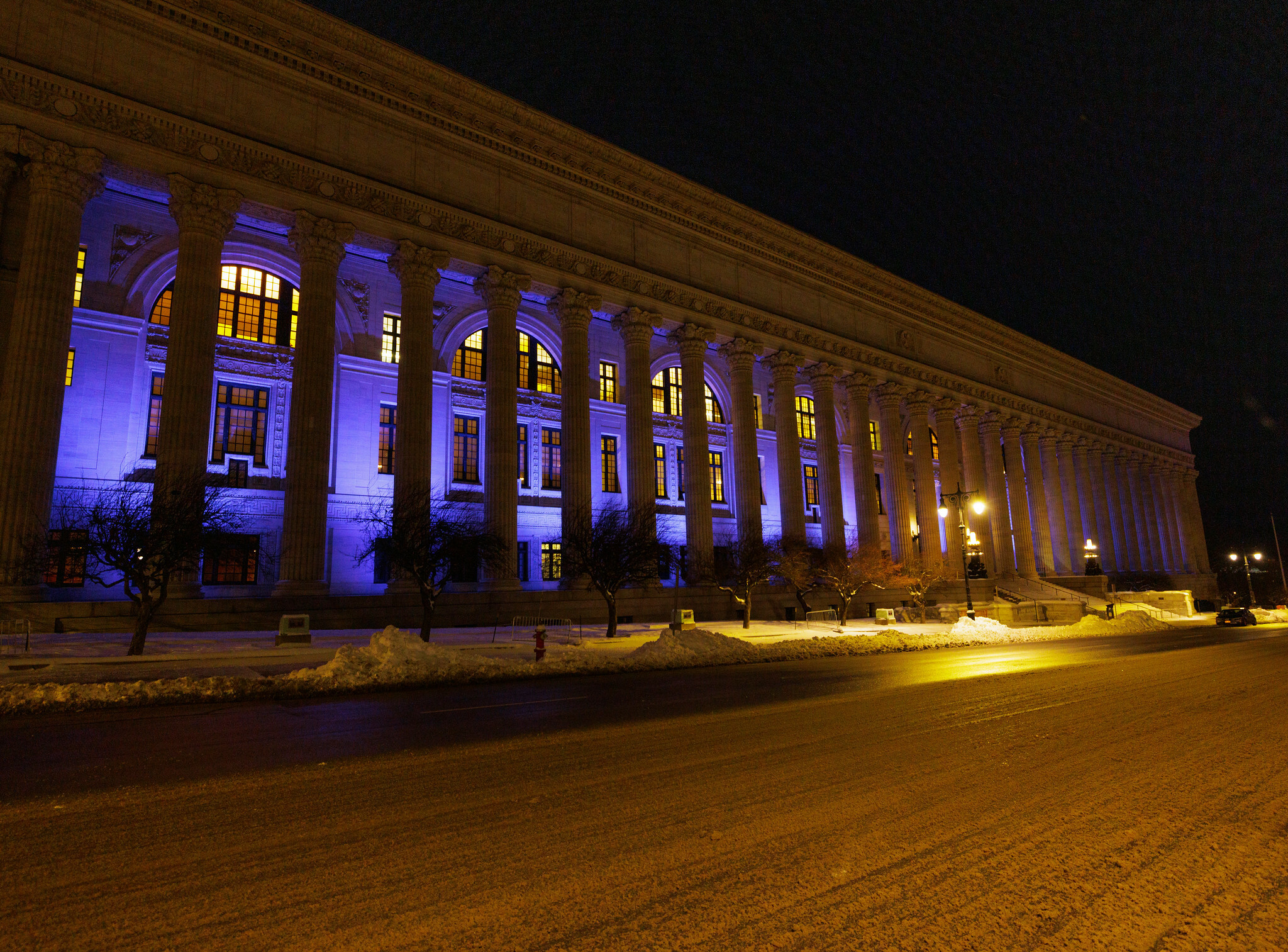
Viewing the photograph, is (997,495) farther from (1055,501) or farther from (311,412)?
(311,412)

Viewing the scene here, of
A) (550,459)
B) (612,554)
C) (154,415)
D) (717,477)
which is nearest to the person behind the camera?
→ (612,554)

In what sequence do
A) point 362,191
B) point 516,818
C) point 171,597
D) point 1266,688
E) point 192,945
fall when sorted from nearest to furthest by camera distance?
point 192,945, point 516,818, point 1266,688, point 171,597, point 362,191

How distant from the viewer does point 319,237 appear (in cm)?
2536

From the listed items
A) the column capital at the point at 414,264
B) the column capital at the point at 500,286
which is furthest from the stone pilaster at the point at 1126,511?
the column capital at the point at 414,264

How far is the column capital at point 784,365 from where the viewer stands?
38.7 m

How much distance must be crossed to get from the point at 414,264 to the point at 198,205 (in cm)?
732

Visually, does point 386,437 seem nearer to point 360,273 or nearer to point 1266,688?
point 360,273

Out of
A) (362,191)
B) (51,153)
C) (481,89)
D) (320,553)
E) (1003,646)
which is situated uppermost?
(481,89)

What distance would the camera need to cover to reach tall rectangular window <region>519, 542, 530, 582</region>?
34.9m

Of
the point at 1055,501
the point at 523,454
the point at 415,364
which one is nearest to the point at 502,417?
the point at 415,364

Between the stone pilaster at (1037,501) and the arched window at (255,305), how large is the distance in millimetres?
49694

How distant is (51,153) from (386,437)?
15.7 m

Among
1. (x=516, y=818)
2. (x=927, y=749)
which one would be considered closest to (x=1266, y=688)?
(x=927, y=749)

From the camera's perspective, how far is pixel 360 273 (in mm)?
32969
